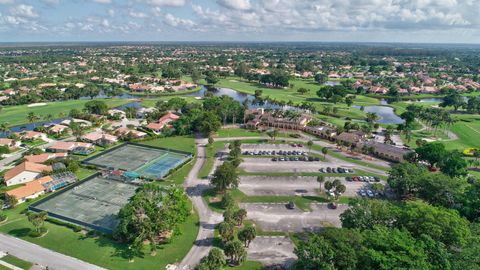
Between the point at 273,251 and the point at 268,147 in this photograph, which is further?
the point at 268,147

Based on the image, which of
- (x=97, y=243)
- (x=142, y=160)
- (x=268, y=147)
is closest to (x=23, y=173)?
(x=142, y=160)

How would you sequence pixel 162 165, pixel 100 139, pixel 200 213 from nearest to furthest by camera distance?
1. pixel 200 213
2. pixel 162 165
3. pixel 100 139

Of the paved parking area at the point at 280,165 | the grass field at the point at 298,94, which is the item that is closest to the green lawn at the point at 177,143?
the paved parking area at the point at 280,165

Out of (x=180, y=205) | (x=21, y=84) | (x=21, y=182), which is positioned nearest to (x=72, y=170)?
(x=21, y=182)

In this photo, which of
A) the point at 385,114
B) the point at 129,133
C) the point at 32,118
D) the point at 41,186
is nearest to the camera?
the point at 41,186

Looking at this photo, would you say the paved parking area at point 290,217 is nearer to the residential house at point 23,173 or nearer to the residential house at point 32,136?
the residential house at point 23,173

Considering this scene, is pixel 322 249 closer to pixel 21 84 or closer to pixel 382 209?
pixel 382 209

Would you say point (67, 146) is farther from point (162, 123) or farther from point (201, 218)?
point (201, 218)
